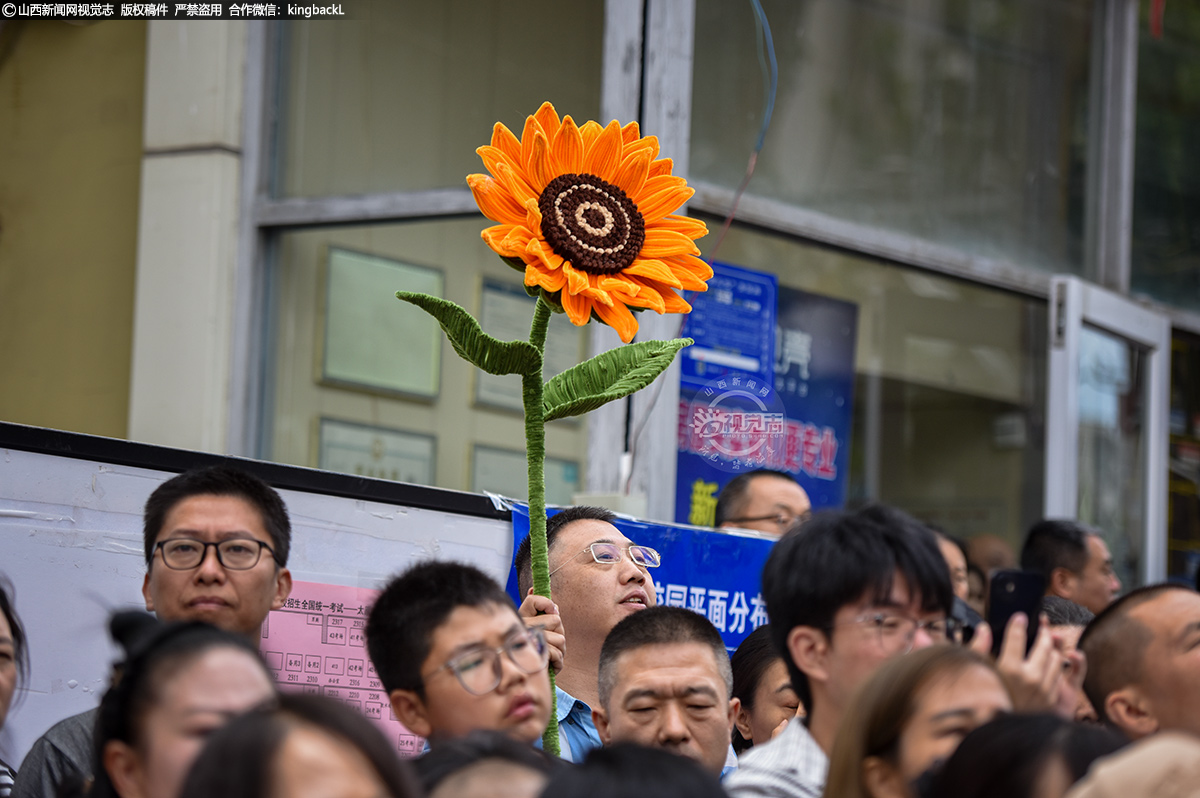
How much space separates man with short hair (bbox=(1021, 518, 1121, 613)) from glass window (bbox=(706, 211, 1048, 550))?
93 centimetres

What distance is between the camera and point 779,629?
7.51 feet

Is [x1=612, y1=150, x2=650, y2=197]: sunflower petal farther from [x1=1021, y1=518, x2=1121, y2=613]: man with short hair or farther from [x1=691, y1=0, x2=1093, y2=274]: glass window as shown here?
[x1=1021, y1=518, x2=1121, y2=613]: man with short hair

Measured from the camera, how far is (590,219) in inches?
90.4

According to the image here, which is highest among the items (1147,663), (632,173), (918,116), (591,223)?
(918,116)

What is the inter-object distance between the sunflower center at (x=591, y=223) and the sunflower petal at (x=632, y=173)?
0.7 inches

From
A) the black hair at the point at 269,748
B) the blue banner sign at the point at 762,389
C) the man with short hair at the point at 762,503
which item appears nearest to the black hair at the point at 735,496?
the man with short hair at the point at 762,503

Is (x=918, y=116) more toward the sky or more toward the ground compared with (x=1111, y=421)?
more toward the sky

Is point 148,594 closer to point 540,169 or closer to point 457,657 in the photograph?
point 457,657

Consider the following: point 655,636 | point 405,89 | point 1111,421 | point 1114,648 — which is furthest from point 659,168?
point 1111,421

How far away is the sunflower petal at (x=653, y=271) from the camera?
2.29 meters

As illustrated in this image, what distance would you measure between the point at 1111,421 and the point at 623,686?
440 cm

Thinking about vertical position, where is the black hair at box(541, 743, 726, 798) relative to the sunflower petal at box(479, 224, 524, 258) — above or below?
below

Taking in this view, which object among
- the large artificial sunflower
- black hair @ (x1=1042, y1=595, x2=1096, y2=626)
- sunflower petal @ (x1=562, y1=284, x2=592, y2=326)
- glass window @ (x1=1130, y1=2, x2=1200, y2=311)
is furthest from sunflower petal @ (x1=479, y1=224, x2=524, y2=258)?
glass window @ (x1=1130, y1=2, x2=1200, y2=311)

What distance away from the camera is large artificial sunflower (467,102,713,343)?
2.22 meters
